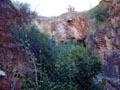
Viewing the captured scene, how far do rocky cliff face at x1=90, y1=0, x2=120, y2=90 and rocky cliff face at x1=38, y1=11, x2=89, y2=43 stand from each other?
249 inches

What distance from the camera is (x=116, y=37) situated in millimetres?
20562

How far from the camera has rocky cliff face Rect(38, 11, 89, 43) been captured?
97.1ft

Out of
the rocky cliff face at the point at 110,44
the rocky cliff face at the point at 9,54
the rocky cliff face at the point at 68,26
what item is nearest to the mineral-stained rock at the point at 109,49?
the rocky cliff face at the point at 110,44

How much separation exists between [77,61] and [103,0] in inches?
496

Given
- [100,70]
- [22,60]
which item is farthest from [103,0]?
[22,60]

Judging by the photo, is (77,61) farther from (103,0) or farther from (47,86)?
(103,0)

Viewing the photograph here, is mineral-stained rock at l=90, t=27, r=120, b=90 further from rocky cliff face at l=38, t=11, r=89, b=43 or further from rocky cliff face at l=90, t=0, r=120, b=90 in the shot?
rocky cliff face at l=38, t=11, r=89, b=43

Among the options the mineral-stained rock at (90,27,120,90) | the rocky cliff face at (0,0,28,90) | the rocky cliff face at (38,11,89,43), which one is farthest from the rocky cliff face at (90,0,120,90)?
the rocky cliff face at (0,0,28,90)

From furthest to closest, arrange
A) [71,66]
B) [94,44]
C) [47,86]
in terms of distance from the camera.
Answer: [94,44] → [71,66] → [47,86]

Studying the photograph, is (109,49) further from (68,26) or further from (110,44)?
(68,26)

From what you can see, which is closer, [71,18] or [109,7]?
[109,7]

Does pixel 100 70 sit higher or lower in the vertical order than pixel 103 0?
lower

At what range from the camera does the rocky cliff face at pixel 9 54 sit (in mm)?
8214

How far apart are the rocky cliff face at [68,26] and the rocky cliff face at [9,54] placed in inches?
743
